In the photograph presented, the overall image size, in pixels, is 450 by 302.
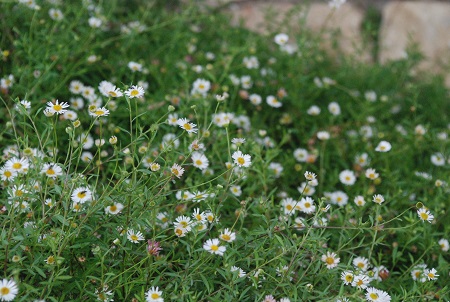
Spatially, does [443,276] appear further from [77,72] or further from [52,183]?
[77,72]

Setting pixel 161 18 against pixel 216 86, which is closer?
pixel 216 86

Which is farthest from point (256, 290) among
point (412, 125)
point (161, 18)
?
point (161, 18)

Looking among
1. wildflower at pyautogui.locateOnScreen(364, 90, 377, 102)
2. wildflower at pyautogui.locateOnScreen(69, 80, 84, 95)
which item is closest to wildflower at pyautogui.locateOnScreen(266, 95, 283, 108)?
wildflower at pyautogui.locateOnScreen(364, 90, 377, 102)

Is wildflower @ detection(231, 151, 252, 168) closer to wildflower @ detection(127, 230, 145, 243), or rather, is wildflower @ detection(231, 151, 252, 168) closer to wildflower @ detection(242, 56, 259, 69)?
wildflower @ detection(127, 230, 145, 243)

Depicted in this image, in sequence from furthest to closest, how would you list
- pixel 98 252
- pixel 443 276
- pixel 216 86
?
pixel 216 86 → pixel 443 276 → pixel 98 252

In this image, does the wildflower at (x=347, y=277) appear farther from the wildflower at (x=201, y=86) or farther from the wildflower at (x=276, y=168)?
the wildflower at (x=201, y=86)

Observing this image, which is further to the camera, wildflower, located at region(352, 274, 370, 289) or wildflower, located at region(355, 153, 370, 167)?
wildflower, located at region(355, 153, 370, 167)

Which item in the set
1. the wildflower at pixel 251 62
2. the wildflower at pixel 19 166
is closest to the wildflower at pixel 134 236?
the wildflower at pixel 19 166

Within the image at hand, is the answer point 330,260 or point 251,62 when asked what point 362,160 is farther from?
point 330,260
